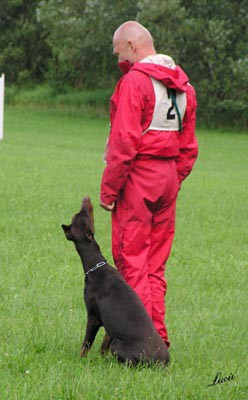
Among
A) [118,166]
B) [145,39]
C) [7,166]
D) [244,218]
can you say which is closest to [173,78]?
[145,39]

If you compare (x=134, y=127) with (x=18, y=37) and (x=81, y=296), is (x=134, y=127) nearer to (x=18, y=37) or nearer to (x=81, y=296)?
(x=81, y=296)

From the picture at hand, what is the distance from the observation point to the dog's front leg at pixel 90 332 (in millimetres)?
5875

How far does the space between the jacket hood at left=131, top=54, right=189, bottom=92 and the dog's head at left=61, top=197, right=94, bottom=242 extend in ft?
3.03

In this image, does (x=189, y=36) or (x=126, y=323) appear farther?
(x=189, y=36)

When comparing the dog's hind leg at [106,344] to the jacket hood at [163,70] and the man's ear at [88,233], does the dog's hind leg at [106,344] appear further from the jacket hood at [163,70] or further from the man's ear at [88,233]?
the jacket hood at [163,70]

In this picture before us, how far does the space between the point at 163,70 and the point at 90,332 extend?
1772 millimetres

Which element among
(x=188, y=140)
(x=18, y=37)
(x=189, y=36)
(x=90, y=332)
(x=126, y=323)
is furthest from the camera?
(x=18, y=37)

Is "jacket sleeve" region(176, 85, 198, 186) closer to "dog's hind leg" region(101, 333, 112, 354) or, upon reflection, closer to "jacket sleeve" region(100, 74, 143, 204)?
"jacket sleeve" region(100, 74, 143, 204)

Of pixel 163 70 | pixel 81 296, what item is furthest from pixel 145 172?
Result: pixel 81 296

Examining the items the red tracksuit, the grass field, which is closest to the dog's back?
the grass field

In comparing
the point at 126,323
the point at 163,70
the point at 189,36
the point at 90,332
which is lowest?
the point at 189,36

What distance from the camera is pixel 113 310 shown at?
5688 mm

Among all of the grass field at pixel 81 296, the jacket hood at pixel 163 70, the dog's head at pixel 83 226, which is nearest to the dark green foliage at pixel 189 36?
the grass field at pixel 81 296

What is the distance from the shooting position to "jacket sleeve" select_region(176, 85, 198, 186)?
6.48 metres
